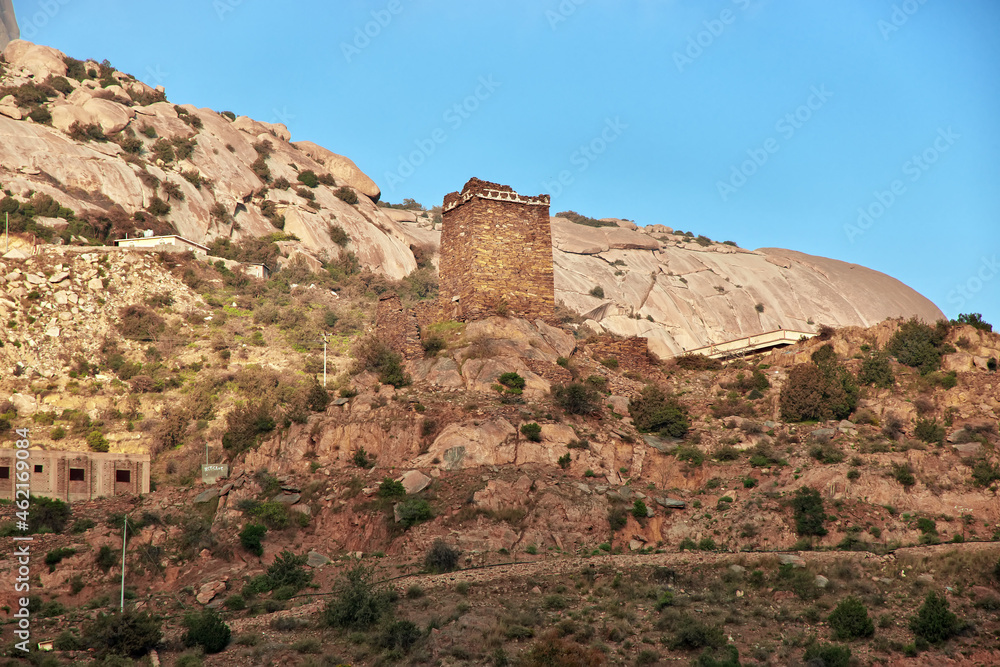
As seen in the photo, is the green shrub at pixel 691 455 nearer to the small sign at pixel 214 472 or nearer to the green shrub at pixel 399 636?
the green shrub at pixel 399 636

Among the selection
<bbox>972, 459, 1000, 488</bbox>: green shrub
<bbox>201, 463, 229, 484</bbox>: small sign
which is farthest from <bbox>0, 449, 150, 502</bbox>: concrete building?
<bbox>972, 459, 1000, 488</bbox>: green shrub

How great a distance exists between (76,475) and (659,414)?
2174cm

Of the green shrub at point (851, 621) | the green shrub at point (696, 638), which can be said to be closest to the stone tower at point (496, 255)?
the green shrub at point (696, 638)

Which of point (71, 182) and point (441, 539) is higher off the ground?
point (71, 182)

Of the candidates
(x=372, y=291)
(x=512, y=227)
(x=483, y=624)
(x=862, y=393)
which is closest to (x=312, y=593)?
(x=483, y=624)

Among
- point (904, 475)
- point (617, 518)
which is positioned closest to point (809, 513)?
point (904, 475)

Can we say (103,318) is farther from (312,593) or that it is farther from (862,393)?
(862,393)

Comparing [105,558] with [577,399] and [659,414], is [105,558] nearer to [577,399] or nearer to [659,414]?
[577,399]

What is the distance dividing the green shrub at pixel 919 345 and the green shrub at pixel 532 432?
15.8 meters

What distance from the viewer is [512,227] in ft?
134

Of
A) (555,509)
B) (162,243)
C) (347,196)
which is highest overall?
(347,196)

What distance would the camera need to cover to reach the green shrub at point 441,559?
93.1 feet

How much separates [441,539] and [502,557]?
1920mm

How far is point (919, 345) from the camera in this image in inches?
1533
